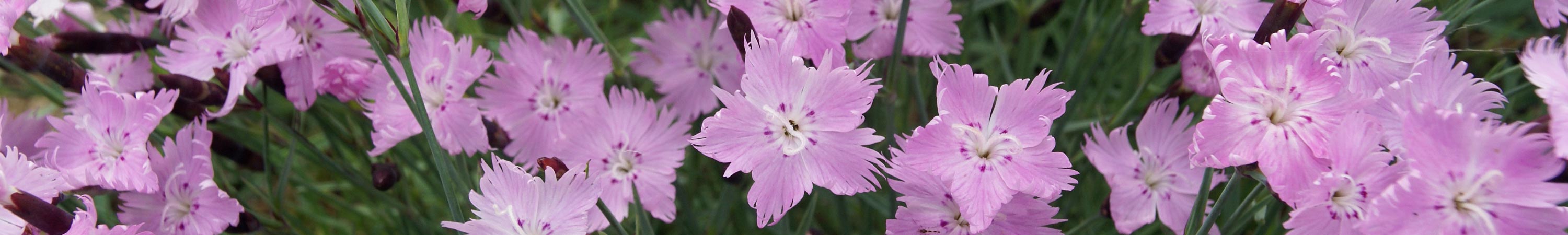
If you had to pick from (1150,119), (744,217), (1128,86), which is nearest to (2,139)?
(744,217)

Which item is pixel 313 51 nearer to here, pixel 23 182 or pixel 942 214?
pixel 23 182

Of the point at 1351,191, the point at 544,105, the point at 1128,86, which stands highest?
the point at 1351,191

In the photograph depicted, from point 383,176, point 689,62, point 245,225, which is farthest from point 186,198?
point 689,62

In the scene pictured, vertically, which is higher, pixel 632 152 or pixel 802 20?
pixel 802 20

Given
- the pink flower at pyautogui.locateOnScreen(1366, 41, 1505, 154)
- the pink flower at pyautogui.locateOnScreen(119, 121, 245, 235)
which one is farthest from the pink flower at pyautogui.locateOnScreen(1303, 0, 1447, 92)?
the pink flower at pyautogui.locateOnScreen(119, 121, 245, 235)

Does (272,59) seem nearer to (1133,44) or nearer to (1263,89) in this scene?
(1263,89)
